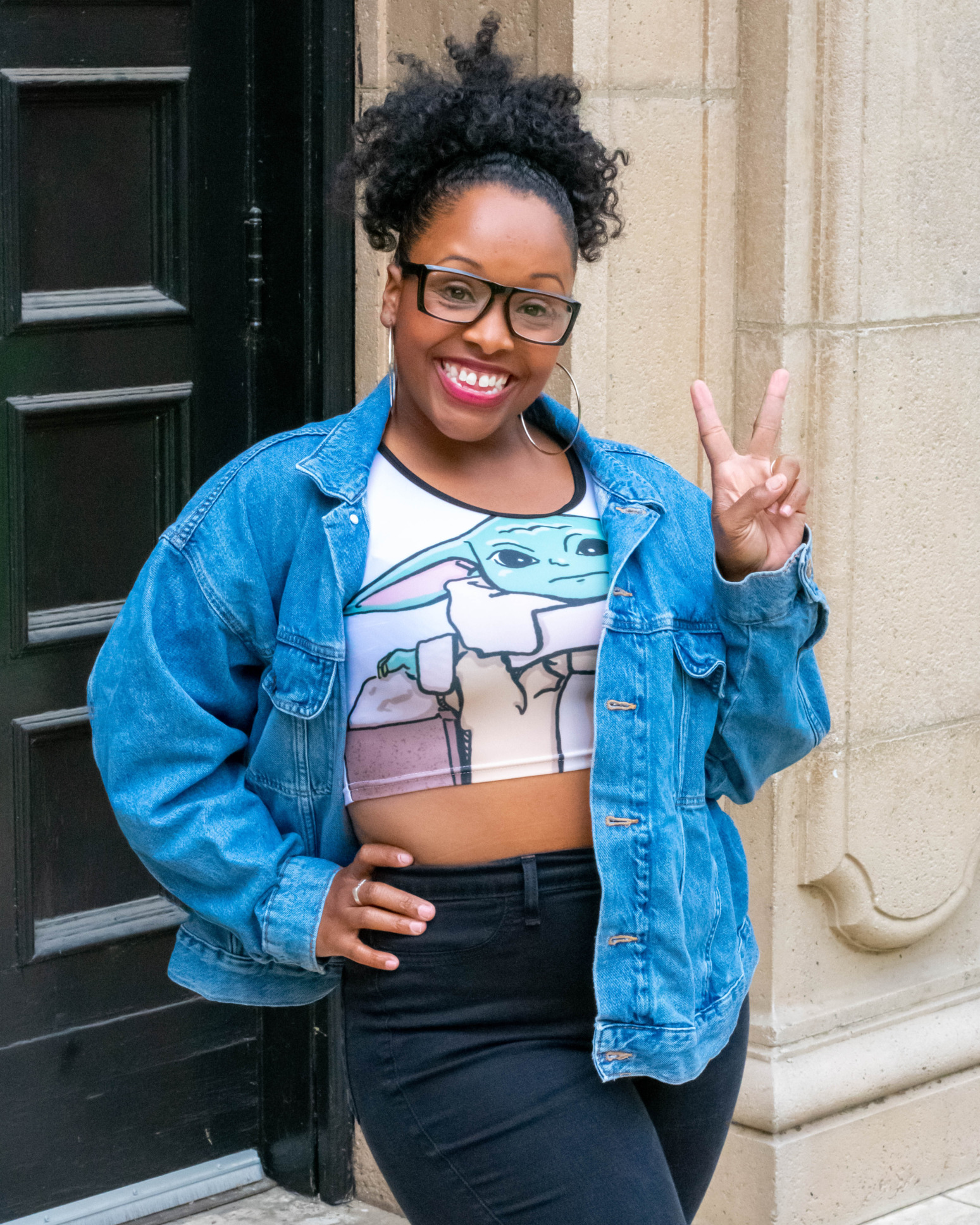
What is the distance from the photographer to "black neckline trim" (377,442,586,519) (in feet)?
7.25

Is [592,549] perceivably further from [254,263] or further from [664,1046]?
[254,263]

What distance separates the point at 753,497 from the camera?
208cm

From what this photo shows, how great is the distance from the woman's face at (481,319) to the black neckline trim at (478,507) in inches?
2.9

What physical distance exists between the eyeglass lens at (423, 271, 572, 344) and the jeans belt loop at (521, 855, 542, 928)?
2.17 feet

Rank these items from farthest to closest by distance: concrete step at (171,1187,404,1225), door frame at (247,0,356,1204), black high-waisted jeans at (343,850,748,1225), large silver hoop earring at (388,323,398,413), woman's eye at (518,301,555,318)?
concrete step at (171,1187,404,1225), door frame at (247,0,356,1204), large silver hoop earring at (388,323,398,413), woman's eye at (518,301,555,318), black high-waisted jeans at (343,850,748,1225)

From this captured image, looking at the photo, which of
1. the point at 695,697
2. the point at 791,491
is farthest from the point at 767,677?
the point at 791,491

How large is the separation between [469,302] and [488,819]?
2.13 feet

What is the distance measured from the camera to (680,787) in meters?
2.26

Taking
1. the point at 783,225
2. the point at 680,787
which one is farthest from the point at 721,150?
the point at 680,787

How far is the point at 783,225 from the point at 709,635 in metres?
1.36

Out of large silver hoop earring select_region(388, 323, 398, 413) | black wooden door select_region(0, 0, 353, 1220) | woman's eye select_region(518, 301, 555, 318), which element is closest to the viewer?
woman's eye select_region(518, 301, 555, 318)

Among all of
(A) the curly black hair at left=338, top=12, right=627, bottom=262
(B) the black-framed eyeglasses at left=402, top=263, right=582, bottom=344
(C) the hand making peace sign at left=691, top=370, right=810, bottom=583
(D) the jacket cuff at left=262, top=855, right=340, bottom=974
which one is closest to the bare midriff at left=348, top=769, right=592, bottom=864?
(D) the jacket cuff at left=262, top=855, right=340, bottom=974

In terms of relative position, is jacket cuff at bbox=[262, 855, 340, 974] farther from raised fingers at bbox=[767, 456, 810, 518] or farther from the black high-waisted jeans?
raised fingers at bbox=[767, 456, 810, 518]

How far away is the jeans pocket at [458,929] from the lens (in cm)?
212
